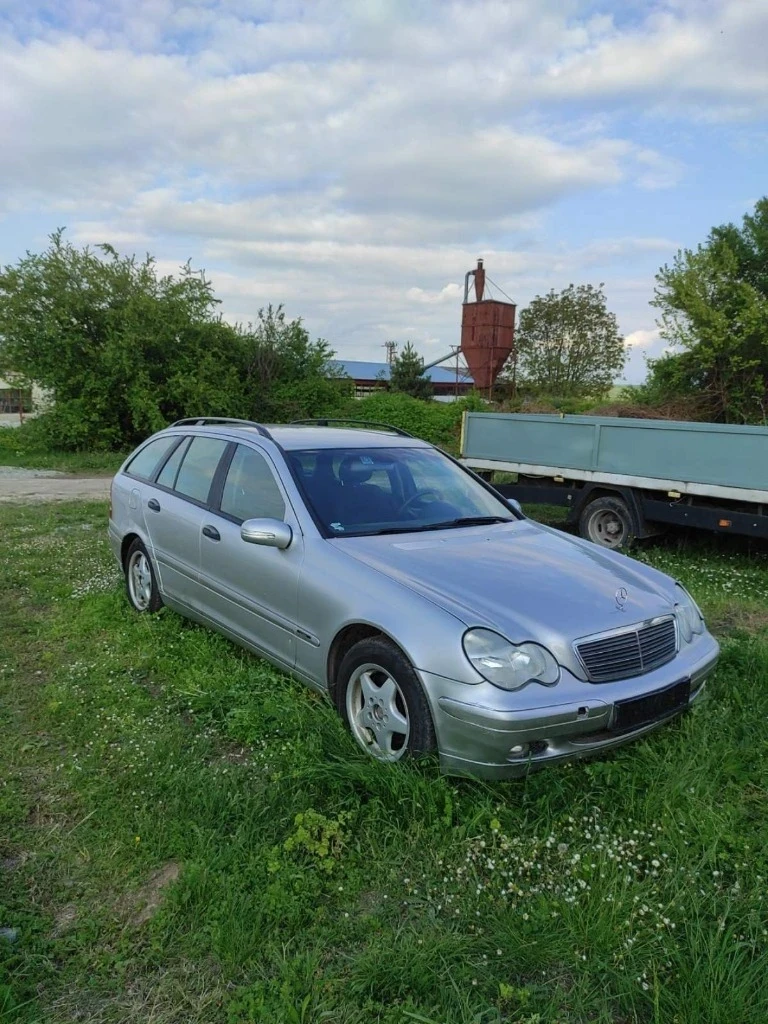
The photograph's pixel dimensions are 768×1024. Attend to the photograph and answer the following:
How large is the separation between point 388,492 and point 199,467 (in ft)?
4.91

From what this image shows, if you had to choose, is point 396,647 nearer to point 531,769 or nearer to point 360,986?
point 531,769

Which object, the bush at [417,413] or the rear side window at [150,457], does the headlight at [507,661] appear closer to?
the rear side window at [150,457]

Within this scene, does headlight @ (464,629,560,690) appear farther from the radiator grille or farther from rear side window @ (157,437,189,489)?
rear side window @ (157,437,189,489)

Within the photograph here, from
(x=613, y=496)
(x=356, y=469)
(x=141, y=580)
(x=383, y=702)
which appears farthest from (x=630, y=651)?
(x=613, y=496)

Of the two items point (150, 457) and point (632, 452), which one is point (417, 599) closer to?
point (150, 457)

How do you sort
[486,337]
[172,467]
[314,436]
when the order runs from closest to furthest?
[314,436] → [172,467] → [486,337]

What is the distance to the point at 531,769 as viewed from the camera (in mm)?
3029

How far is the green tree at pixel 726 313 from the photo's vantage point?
58.1 ft

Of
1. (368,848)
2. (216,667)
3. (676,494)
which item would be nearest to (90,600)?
(216,667)

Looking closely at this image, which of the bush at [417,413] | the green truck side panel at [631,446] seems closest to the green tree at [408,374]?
the bush at [417,413]

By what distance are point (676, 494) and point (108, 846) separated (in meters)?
6.63

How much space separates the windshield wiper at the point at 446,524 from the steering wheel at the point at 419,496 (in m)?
0.19

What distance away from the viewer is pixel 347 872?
2.73m

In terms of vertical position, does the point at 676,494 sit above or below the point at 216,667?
above
